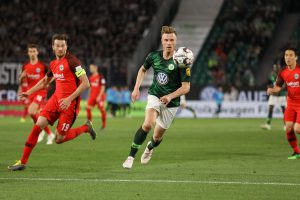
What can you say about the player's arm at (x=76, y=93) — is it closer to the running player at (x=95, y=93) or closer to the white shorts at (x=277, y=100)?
the running player at (x=95, y=93)

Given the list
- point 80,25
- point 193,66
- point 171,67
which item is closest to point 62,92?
point 171,67

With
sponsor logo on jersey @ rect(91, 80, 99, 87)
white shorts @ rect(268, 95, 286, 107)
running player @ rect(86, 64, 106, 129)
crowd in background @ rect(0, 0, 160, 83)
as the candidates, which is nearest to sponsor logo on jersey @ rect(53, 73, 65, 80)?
running player @ rect(86, 64, 106, 129)

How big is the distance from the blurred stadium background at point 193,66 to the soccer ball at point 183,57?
2.18 metres

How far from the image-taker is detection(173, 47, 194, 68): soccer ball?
1485cm

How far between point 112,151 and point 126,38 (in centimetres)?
2985

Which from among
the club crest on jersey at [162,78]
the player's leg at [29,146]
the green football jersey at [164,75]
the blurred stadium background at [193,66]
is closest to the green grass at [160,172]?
the blurred stadium background at [193,66]

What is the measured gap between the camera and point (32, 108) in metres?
22.0

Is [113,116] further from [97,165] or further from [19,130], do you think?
[97,165]

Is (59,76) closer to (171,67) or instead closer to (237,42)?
(171,67)

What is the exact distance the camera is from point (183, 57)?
48.8ft

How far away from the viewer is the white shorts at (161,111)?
1538cm

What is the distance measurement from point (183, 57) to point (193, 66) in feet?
106

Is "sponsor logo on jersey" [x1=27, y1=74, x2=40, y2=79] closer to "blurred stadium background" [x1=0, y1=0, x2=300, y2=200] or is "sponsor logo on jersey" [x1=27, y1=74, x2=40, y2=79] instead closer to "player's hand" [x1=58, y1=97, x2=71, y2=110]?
"blurred stadium background" [x1=0, y1=0, x2=300, y2=200]

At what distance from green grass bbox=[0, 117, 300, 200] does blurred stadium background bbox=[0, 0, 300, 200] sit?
0.06 m
